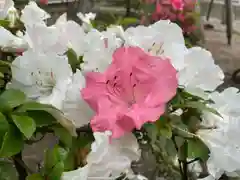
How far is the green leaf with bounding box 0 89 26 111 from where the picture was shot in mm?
331

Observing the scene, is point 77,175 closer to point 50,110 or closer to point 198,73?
point 50,110

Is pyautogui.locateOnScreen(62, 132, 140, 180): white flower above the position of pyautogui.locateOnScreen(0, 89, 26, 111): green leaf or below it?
below

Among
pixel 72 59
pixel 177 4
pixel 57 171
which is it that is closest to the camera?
pixel 57 171

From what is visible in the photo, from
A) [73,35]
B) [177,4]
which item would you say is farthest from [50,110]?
[177,4]

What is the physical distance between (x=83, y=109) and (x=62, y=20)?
0.15m

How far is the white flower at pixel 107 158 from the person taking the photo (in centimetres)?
31

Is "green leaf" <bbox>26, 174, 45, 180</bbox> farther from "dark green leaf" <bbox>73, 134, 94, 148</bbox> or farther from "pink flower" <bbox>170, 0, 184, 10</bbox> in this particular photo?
"pink flower" <bbox>170, 0, 184, 10</bbox>

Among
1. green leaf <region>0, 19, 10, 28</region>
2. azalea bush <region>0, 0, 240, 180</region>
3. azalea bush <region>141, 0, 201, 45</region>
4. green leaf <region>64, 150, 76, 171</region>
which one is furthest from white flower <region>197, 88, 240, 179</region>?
azalea bush <region>141, 0, 201, 45</region>

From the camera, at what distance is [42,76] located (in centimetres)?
38

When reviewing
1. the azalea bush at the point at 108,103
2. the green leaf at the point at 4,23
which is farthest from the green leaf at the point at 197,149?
the green leaf at the point at 4,23

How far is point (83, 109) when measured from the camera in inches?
13.9

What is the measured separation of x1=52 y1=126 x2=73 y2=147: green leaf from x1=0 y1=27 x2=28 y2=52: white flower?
0.09 meters

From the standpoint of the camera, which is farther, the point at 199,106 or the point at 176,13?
the point at 176,13

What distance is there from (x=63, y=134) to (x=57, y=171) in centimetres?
4
